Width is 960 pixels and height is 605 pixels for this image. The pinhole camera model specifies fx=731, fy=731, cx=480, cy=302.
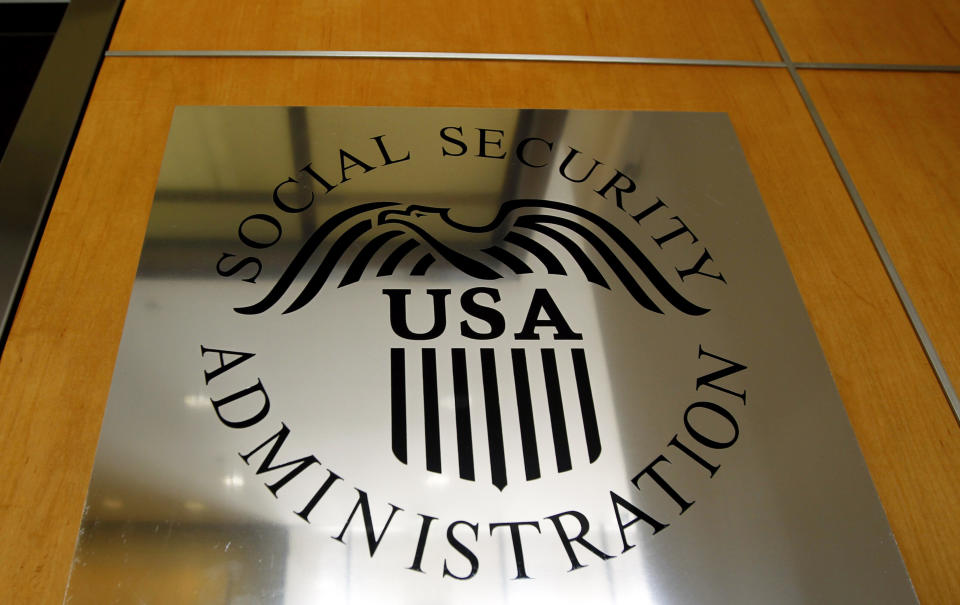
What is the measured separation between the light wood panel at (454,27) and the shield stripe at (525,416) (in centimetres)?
87

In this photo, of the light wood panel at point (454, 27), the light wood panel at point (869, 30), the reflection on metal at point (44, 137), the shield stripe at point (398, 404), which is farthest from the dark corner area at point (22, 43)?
the light wood panel at point (869, 30)

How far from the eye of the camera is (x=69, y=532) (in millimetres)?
1142

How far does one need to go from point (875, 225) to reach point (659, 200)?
0.48 meters

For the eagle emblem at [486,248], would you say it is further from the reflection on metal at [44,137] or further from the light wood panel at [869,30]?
the light wood panel at [869,30]

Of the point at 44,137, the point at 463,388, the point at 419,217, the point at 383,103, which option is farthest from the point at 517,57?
the point at 44,137

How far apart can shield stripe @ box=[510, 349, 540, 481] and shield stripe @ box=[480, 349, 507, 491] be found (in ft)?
0.11

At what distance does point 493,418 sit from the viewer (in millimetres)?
1230

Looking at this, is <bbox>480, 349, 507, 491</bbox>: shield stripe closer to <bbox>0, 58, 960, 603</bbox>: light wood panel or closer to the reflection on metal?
<bbox>0, 58, 960, 603</bbox>: light wood panel

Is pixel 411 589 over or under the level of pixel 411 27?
under

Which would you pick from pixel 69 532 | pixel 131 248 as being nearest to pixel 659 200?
pixel 131 248

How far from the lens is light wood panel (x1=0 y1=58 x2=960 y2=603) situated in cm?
119

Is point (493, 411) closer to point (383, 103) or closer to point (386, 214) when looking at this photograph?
point (386, 214)

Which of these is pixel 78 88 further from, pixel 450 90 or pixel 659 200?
pixel 659 200

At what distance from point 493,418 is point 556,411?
11 centimetres
